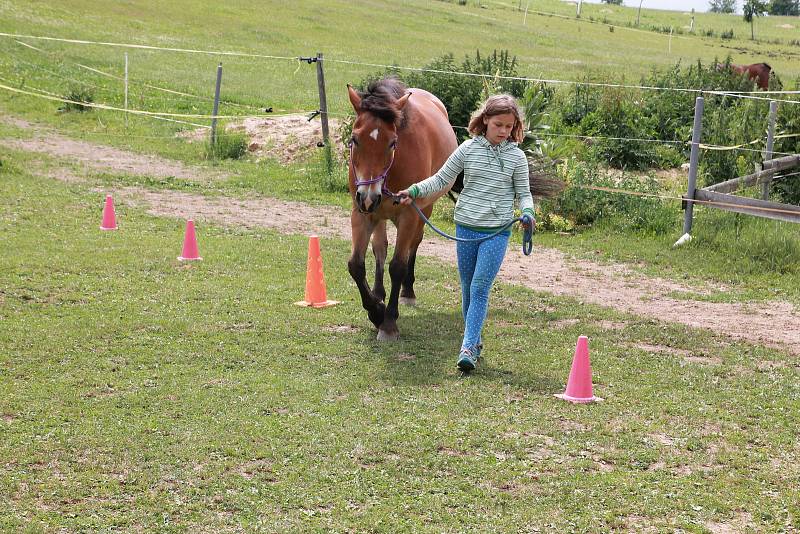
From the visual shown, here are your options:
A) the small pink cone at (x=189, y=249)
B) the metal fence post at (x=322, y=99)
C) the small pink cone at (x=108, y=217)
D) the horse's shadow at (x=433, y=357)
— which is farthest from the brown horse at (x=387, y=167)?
the metal fence post at (x=322, y=99)

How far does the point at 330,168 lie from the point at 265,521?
11.0 metres

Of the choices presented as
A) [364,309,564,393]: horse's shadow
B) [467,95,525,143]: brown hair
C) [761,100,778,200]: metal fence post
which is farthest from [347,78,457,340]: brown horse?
[761,100,778,200]: metal fence post

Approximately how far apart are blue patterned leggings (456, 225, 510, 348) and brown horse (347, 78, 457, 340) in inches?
28.7

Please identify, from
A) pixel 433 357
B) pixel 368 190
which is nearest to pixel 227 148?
pixel 368 190

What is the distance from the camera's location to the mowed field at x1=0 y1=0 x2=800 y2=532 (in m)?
4.35

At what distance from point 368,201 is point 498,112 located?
112 cm

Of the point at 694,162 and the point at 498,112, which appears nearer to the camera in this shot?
the point at 498,112

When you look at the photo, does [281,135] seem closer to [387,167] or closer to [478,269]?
[387,167]

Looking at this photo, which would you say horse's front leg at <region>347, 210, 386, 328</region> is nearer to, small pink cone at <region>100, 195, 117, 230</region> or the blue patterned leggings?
Result: the blue patterned leggings

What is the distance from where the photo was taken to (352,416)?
217 inches

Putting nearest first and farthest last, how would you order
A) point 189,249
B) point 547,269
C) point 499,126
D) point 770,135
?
1. point 499,126
2. point 189,249
3. point 547,269
4. point 770,135

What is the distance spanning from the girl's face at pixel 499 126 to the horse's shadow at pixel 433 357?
5.32ft

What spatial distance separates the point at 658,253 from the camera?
10.6 metres

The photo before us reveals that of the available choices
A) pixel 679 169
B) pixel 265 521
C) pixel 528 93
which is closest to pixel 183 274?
pixel 265 521
